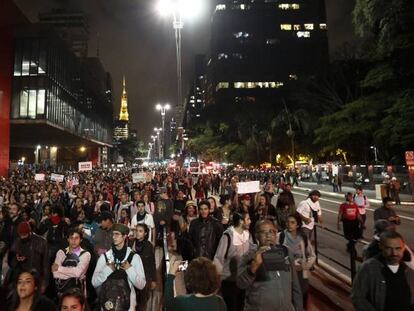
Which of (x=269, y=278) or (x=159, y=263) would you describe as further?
(x=159, y=263)

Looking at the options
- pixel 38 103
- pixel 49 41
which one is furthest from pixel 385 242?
pixel 49 41

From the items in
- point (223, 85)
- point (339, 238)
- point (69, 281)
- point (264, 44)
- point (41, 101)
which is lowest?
point (339, 238)

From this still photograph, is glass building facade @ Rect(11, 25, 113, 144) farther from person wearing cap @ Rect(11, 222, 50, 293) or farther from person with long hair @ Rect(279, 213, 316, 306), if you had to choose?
person with long hair @ Rect(279, 213, 316, 306)

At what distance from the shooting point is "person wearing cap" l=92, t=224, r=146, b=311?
14.6 feet

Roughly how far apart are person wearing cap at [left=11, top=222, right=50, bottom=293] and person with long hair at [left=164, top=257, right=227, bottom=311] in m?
3.29

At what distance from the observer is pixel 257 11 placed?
12438 cm

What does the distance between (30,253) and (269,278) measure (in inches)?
148

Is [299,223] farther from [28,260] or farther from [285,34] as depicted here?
[285,34]

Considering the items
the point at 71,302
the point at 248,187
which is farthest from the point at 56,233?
the point at 248,187

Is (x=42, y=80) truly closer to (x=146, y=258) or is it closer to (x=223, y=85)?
(x=146, y=258)

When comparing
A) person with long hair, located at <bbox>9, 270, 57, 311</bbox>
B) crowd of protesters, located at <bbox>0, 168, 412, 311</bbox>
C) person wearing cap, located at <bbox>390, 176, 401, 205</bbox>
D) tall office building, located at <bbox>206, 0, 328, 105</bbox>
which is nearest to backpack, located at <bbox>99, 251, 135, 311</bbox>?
crowd of protesters, located at <bbox>0, 168, 412, 311</bbox>

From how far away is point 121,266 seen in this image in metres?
4.50

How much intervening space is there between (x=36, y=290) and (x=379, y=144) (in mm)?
37072

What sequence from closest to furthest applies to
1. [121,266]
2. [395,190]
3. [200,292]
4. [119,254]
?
[200,292] < [121,266] < [119,254] < [395,190]
